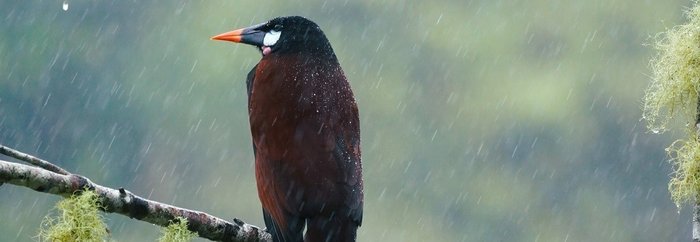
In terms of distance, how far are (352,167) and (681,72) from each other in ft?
3.15

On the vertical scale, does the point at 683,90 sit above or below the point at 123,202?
above

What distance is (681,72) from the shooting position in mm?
1646

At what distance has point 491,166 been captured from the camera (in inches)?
898

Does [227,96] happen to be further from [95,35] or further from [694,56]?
[694,56]

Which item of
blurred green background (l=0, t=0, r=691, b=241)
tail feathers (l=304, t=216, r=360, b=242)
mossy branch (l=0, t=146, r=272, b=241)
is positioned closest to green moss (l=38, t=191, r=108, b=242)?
mossy branch (l=0, t=146, r=272, b=241)

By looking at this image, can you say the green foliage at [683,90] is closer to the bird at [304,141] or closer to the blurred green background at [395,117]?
the bird at [304,141]

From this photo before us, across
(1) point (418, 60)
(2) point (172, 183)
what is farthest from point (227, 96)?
(1) point (418, 60)

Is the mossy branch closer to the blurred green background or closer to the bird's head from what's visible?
the bird's head

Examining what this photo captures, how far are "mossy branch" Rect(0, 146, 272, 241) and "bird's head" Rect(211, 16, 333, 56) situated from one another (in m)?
0.70

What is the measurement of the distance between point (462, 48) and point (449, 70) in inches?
52.1

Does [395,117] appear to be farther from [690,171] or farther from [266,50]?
[690,171]

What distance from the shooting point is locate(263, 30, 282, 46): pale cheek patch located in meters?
2.85

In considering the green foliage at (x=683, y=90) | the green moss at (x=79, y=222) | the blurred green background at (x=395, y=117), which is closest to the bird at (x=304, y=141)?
the green moss at (x=79, y=222)

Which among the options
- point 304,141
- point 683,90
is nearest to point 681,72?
point 683,90
